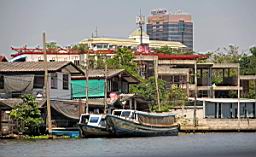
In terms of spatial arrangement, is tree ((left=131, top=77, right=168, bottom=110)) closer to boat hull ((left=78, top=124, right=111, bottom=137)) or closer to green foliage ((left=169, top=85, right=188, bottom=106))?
green foliage ((left=169, top=85, right=188, bottom=106))

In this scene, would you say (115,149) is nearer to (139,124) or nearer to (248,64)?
(139,124)

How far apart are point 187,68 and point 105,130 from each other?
65.0 feet

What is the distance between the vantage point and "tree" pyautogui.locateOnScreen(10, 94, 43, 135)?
3025 centimetres

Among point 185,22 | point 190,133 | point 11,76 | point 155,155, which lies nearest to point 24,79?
point 11,76

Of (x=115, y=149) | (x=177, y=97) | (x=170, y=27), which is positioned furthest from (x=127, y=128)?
(x=170, y=27)

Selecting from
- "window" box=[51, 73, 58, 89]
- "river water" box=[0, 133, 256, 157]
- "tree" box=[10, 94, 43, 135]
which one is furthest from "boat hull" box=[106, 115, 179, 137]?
"window" box=[51, 73, 58, 89]

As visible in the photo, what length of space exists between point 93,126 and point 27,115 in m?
3.16

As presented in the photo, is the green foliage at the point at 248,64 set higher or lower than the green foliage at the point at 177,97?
higher

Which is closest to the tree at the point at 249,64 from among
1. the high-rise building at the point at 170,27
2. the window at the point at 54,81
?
the window at the point at 54,81

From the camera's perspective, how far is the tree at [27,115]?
30.2 metres

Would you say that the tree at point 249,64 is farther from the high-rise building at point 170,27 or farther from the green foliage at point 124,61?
the high-rise building at point 170,27

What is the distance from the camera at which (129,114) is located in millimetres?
32781

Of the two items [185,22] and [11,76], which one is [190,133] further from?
[185,22]

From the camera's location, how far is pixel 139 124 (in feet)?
108
